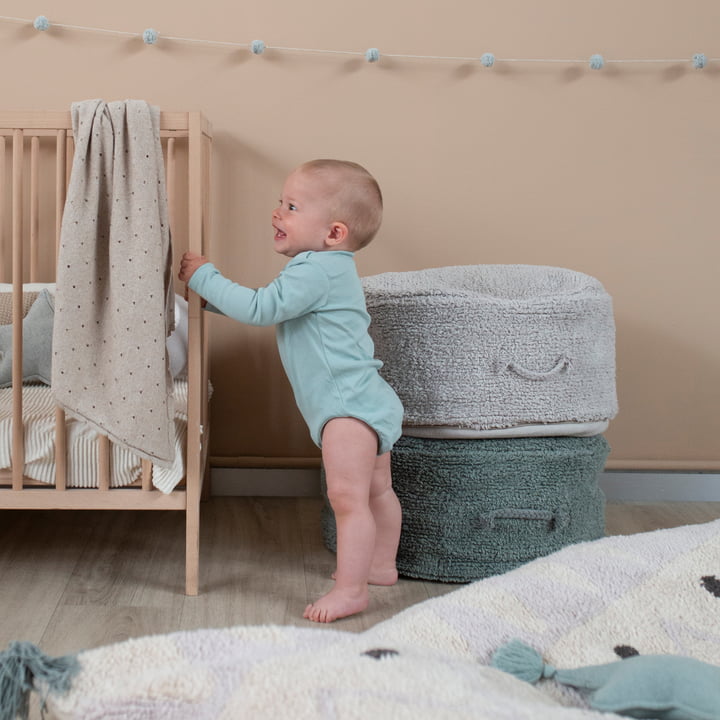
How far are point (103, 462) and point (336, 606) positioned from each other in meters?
0.44

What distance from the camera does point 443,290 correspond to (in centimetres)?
167

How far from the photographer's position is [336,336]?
5.04 ft

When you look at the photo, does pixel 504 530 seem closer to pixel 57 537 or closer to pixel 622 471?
pixel 622 471

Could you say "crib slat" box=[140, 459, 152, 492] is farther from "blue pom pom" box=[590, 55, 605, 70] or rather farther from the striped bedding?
"blue pom pom" box=[590, 55, 605, 70]

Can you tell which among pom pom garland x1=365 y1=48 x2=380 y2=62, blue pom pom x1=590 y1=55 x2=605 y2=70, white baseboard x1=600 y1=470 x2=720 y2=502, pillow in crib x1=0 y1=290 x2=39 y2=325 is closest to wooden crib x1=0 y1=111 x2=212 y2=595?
pillow in crib x1=0 y1=290 x2=39 y2=325

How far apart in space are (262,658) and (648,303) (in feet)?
5.24

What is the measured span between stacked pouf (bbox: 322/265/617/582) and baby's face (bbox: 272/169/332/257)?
231 mm

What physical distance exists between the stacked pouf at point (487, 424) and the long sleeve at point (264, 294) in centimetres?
25

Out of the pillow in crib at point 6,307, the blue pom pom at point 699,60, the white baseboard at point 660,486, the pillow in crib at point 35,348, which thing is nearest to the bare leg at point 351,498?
the pillow in crib at point 35,348

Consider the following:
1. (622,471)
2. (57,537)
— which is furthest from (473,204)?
(57,537)

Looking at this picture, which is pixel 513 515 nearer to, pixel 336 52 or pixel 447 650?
pixel 447 650

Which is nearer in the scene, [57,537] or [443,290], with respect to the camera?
[443,290]

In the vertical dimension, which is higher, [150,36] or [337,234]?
[150,36]

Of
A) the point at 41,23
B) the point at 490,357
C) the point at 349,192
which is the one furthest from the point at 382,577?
the point at 41,23
